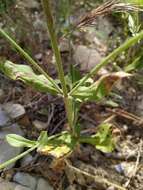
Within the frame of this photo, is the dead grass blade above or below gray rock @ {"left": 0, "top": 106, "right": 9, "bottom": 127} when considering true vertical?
above

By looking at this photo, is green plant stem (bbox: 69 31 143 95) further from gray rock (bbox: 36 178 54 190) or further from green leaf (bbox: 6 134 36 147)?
gray rock (bbox: 36 178 54 190)

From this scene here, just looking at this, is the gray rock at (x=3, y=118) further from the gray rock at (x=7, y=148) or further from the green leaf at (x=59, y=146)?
the green leaf at (x=59, y=146)

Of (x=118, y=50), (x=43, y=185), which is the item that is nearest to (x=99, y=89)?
(x=118, y=50)

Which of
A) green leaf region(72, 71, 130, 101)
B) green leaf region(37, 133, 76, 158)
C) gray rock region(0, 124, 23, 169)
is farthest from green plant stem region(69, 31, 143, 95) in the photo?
gray rock region(0, 124, 23, 169)

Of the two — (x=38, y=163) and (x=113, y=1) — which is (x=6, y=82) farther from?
(x=113, y=1)

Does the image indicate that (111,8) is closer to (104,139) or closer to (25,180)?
(104,139)
